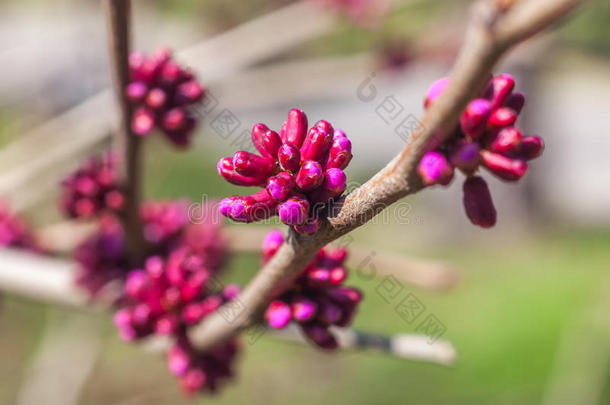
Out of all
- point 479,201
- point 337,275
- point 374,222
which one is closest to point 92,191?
point 337,275

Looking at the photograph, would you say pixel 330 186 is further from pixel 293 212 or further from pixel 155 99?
pixel 155 99

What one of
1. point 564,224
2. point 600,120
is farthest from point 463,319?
point 600,120

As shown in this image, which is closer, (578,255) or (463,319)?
(463,319)

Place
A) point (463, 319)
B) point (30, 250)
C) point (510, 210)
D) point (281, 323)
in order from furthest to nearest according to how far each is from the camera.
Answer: point (510, 210) → point (463, 319) → point (30, 250) → point (281, 323)

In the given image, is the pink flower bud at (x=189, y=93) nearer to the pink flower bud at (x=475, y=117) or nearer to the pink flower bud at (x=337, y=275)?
the pink flower bud at (x=337, y=275)

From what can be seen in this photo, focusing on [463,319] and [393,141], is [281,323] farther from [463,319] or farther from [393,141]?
[393,141]

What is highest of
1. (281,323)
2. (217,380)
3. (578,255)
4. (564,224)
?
(564,224)

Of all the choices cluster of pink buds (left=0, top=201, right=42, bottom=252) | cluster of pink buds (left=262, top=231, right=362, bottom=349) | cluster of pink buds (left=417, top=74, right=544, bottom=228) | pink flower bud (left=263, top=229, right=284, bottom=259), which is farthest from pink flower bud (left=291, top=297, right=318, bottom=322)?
cluster of pink buds (left=0, top=201, right=42, bottom=252)
